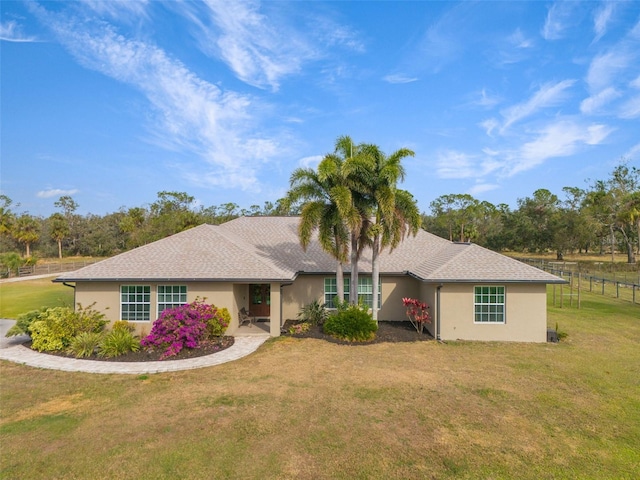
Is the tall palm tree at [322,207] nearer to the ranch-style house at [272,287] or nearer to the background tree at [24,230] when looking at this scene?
the ranch-style house at [272,287]

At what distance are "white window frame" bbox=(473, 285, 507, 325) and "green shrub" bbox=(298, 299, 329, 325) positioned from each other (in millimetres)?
6394

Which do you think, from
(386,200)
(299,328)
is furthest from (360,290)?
(386,200)

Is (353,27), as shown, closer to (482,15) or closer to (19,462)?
(482,15)

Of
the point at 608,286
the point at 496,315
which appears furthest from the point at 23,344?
the point at 608,286

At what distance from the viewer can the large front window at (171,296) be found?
14.4 m

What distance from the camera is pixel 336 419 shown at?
7.46 metres

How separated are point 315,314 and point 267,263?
130 inches

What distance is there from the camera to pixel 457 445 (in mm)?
6477

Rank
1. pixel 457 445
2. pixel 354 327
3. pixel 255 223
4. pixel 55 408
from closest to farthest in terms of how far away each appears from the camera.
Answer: pixel 457 445, pixel 55 408, pixel 354 327, pixel 255 223

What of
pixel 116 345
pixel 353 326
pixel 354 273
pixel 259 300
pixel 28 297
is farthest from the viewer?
pixel 28 297

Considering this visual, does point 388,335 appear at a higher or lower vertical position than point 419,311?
lower

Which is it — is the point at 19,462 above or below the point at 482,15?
below

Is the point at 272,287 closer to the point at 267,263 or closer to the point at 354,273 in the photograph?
the point at 267,263

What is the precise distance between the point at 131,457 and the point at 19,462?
1807 millimetres
